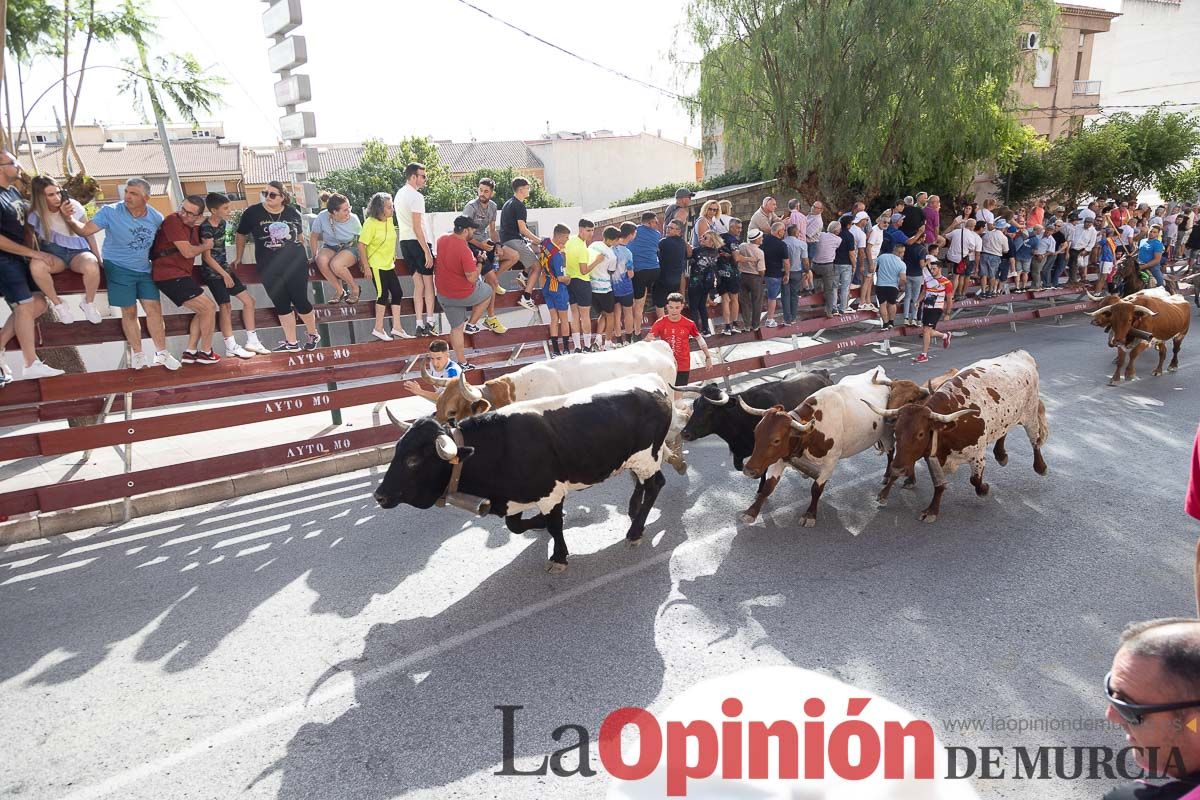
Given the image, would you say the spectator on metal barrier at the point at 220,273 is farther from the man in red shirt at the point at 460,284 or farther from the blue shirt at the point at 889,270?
the blue shirt at the point at 889,270

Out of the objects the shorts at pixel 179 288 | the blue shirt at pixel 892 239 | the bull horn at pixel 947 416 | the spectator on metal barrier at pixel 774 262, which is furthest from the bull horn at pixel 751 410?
the blue shirt at pixel 892 239

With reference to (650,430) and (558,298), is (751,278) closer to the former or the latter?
(558,298)


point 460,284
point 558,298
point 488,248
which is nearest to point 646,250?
point 558,298

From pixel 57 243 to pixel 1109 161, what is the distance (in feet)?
97.7

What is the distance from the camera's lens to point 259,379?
8594 mm

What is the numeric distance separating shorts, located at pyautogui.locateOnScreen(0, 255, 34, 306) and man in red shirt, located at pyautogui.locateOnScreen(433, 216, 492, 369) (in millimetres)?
4307

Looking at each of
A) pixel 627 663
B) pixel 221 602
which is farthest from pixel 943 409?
pixel 221 602

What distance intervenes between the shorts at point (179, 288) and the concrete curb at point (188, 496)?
208cm

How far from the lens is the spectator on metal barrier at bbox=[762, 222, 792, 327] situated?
12.0 metres

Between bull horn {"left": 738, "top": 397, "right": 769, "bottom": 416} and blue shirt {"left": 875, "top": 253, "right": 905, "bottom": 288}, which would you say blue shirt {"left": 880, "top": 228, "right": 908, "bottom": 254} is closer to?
blue shirt {"left": 875, "top": 253, "right": 905, "bottom": 288}

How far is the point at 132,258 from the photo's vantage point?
7516 mm

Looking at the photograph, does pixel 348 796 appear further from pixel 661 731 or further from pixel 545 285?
pixel 545 285

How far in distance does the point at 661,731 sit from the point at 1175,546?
5833 millimetres

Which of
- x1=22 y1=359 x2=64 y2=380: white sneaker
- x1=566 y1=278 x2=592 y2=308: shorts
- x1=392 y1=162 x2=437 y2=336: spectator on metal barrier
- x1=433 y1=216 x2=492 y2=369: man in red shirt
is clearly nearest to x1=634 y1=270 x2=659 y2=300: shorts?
x1=566 y1=278 x2=592 y2=308: shorts
